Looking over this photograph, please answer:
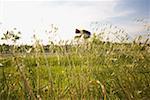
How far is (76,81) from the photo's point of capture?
2.42 metres

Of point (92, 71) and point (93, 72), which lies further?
point (93, 72)

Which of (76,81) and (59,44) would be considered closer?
(76,81)

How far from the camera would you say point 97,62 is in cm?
380

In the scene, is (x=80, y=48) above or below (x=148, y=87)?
above

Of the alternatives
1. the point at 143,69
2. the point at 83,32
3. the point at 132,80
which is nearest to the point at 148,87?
the point at 132,80

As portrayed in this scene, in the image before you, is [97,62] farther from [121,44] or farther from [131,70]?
[131,70]

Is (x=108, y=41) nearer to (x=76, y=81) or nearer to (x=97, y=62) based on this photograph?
(x=97, y=62)

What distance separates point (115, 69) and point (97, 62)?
45cm

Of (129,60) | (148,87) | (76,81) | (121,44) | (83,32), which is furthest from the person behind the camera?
(121,44)

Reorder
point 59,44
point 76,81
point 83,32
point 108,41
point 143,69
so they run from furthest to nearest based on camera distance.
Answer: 1. point 108,41
2. point 143,69
3. point 59,44
4. point 76,81
5. point 83,32

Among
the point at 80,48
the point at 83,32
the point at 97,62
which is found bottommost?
the point at 97,62

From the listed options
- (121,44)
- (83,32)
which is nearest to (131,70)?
(121,44)

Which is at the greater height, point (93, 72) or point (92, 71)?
point (92, 71)

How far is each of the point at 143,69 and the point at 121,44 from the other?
719 millimetres
